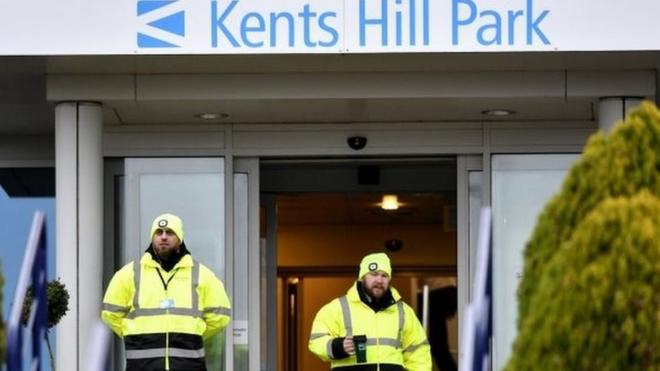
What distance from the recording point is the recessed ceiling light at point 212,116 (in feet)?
36.8

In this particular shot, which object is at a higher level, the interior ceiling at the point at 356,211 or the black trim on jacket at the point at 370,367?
the interior ceiling at the point at 356,211

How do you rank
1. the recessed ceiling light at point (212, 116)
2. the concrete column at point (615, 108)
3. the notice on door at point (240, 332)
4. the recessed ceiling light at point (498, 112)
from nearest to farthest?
1. the concrete column at point (615, 108)
2. the recessed ceiling light at point (498, 112)
3. the recessed ceiling light at point (212, 116)
4. the notice on door at point (240, 332)

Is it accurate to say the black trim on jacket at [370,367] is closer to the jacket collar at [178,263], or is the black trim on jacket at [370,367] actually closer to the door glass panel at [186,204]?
the jacket collar at [178,263]

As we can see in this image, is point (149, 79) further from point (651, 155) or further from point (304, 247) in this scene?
point (304, 247)

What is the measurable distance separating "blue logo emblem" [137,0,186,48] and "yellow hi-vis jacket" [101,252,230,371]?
133 cm

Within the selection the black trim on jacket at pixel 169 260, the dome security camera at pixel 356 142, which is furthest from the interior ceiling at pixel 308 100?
the black trim on jacket at pixel 169 260

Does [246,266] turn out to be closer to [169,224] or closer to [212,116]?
[212,116]

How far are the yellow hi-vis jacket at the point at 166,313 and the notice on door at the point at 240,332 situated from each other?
2435 millimetres

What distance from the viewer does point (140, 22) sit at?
31.3ft

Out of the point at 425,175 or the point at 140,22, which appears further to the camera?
the point at 425,175

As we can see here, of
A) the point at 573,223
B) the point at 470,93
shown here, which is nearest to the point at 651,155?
the point at 573,223

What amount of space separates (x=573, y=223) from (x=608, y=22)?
520 centimetres

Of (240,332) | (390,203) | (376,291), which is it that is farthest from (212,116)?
(390,203)

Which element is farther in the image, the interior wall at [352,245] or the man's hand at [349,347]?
the interior wall at [352,245]
